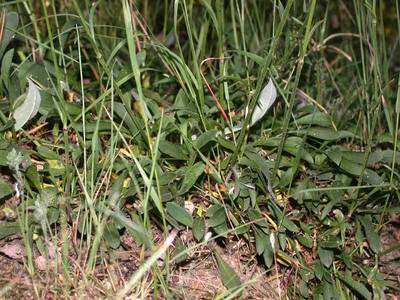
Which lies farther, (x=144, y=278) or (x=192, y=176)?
(x=192, y=176)

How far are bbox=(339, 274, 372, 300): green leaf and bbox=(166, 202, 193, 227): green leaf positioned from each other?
18.4 inches

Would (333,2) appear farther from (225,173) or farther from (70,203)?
(70,203)

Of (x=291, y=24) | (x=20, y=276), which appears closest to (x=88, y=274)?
(x=20, y=276)

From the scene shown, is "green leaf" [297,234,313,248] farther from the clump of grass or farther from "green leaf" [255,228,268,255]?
"green leaf" [255,228,268,255]

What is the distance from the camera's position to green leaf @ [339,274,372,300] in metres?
2.06

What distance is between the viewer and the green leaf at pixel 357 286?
2.06 metres

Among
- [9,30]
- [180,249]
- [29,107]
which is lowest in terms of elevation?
[180,249]

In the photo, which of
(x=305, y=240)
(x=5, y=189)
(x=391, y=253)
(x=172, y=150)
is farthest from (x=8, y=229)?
(x=391, y=253)

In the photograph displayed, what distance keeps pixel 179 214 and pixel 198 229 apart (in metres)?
0.07

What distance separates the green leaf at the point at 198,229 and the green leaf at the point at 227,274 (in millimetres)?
80

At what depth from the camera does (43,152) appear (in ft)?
6.95

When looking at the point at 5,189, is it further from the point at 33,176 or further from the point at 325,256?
the point at 325,256

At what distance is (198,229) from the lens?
2012 mm

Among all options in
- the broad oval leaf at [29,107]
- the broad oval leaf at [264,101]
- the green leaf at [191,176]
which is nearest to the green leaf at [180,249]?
the green leaf at [191,176]
